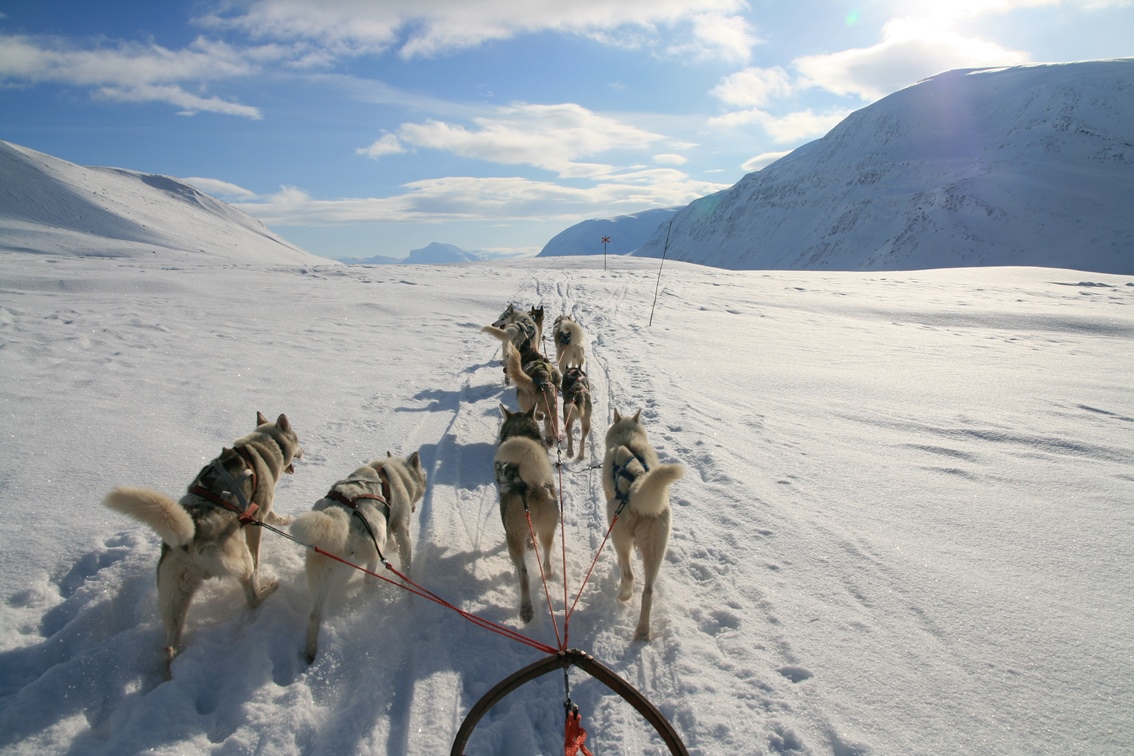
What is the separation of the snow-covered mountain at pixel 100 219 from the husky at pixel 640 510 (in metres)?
40.1

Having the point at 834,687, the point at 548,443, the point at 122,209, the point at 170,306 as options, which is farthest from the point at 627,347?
the point at 122,209

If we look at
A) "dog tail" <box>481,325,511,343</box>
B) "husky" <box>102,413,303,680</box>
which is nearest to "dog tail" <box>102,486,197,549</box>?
"husky" <box>102,413,303,680</box>

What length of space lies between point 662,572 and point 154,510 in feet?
11.2

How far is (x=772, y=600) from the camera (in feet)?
12.7

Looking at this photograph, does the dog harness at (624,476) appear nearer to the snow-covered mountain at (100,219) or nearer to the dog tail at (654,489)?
the dog tail at (654,489)

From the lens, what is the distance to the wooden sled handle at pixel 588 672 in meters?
1.88

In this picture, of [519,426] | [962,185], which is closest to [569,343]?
[519,426]

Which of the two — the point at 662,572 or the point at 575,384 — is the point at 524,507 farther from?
the point at 575,384

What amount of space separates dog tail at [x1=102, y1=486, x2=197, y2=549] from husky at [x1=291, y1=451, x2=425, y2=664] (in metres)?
0.56

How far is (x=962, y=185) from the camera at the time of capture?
85875 mm

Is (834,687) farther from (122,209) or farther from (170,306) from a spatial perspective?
(122,209)

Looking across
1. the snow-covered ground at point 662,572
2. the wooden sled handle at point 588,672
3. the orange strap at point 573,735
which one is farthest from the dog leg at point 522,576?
the wooden sled handle at point 588,672

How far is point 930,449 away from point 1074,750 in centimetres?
437

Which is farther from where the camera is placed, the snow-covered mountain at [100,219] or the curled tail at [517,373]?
the snow-covered mountain at [100,219]
